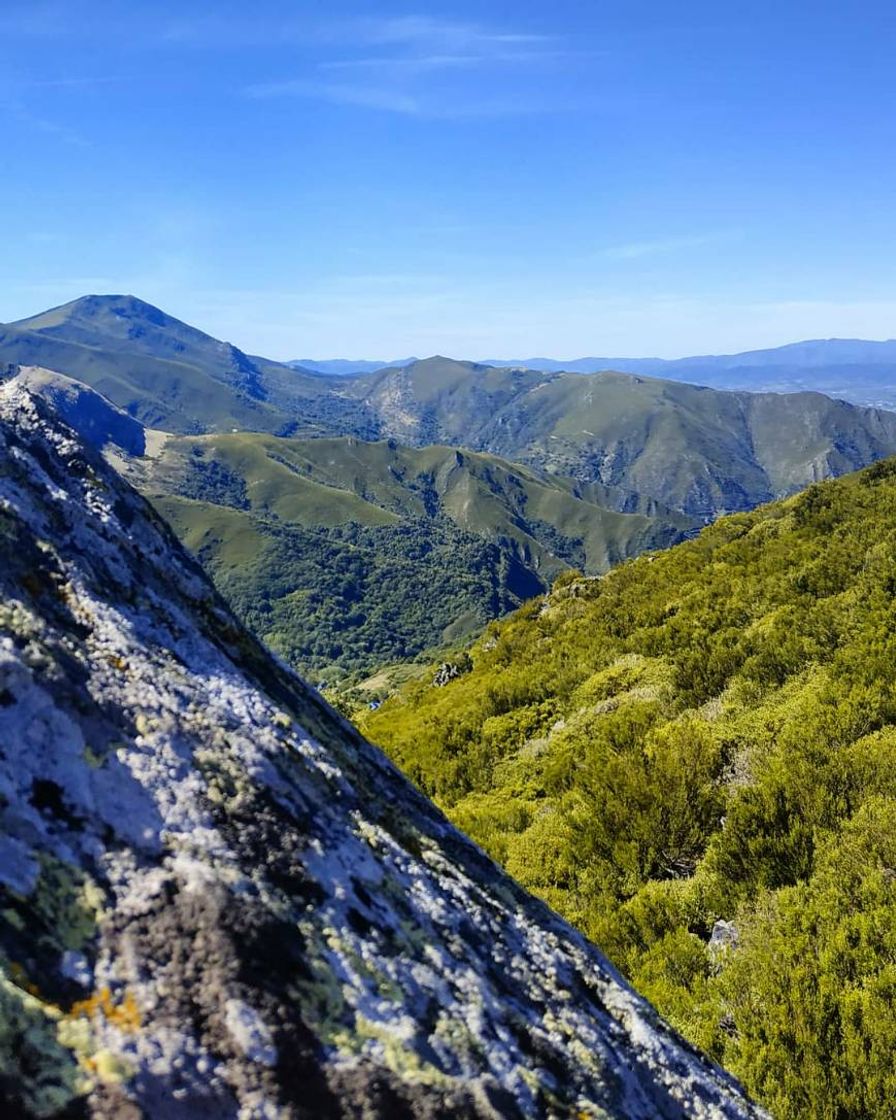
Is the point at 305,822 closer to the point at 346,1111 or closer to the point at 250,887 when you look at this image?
the point at 250,887

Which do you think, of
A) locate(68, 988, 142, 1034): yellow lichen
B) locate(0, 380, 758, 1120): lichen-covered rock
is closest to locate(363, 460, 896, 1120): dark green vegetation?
locate(0, 380, 758, 1120): lichen-covered rock

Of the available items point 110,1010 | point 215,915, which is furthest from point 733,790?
point 110,1010

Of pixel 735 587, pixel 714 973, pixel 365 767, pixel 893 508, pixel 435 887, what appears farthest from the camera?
pixel 893 508

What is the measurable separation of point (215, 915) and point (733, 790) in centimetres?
1514

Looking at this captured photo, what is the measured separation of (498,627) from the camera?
45344mm

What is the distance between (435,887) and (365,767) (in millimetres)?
1754

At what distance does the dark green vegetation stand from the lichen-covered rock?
13.3ft

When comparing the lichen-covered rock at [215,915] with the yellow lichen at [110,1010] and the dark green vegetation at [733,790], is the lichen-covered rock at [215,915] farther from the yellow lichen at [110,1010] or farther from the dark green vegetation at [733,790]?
the dark green vegetation at [733,790]

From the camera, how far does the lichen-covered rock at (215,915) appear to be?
3305 millimetres

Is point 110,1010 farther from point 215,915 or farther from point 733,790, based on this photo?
point 733,790

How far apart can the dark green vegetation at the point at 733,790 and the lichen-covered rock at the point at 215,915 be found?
406cm

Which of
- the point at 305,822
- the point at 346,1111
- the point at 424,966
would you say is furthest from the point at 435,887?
the point at 346,1111

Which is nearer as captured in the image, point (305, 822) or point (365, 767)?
point (305, 822)

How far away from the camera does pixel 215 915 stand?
12.6ft
